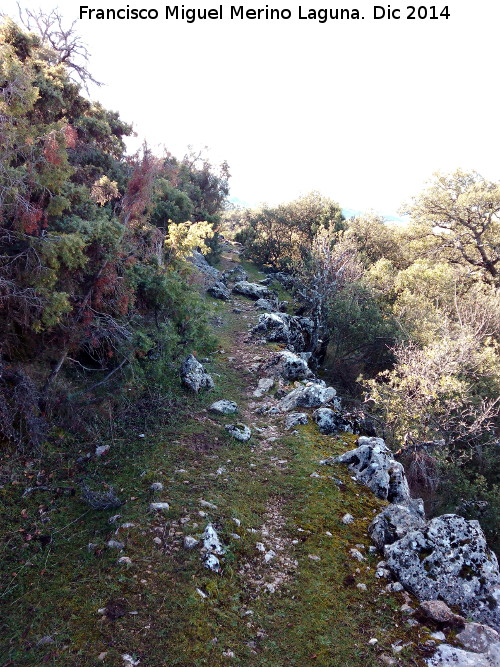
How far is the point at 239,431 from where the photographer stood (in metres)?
9.16

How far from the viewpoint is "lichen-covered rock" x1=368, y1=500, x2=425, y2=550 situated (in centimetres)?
599

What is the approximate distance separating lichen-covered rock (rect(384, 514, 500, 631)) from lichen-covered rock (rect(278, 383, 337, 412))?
5.17 m

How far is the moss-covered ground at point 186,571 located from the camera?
13.9 feet

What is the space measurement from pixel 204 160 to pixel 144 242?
97.2ft

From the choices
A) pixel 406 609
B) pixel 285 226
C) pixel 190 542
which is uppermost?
pixel 285 226

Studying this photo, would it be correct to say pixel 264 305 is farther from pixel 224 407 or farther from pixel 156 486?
pixel 156 486

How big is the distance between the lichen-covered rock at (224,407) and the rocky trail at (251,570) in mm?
1568

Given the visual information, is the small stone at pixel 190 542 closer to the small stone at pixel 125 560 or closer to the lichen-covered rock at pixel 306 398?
the small stone at pixel 125 560

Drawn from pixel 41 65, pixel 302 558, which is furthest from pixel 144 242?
pixel 302 558

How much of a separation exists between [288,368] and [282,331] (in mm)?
4347

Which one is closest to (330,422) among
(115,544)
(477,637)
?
(477,637)

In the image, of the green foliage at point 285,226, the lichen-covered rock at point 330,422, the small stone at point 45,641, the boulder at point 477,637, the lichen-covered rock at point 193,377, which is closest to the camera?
the small stone at point 45,641

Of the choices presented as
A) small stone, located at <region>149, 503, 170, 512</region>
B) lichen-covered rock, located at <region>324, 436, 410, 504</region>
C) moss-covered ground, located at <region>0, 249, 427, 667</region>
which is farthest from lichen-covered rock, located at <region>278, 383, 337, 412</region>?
small stone, located at <region>149, 503, 170, 512</region>

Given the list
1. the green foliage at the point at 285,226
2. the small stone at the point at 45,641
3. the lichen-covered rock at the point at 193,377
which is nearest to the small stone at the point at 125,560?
the small stone at the point at 45,641
